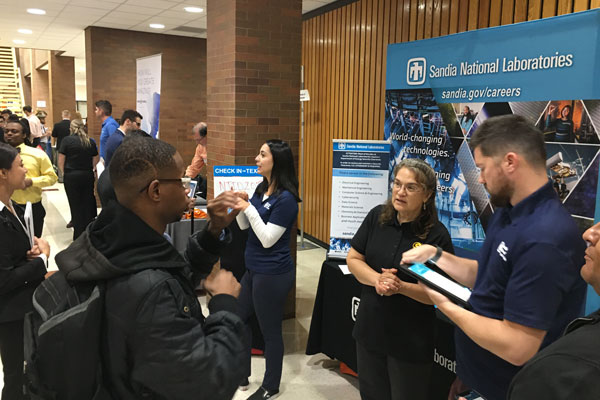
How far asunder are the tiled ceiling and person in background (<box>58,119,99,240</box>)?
6.19ft

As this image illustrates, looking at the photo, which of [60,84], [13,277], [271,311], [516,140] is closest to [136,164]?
[516,140]

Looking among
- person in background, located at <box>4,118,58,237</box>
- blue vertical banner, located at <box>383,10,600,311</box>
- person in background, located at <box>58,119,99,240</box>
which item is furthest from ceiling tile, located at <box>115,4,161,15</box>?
blue vertical banner, located at <box>383,10,600,311</box>

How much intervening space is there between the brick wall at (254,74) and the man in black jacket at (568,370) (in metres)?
3.48

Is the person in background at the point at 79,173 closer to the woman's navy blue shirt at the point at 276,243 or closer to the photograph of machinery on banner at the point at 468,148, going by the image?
the woman's navy blue shirt at the point at 276,243

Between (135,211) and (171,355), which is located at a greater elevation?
(135,211)

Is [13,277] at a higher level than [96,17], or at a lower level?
lower

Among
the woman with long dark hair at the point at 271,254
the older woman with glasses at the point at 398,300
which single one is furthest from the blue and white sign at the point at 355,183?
the older woman with glasses at the point at 398,300

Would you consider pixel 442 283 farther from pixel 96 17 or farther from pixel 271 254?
pixel 96 17

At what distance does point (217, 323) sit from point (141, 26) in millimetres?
8554

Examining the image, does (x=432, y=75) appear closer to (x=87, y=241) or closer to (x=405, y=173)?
(x=405, y=173)

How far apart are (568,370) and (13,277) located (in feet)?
A: 7.14

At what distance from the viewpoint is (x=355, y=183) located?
4.02 m

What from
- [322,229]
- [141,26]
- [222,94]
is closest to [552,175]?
[222,94]

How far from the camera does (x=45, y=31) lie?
31.5ft
